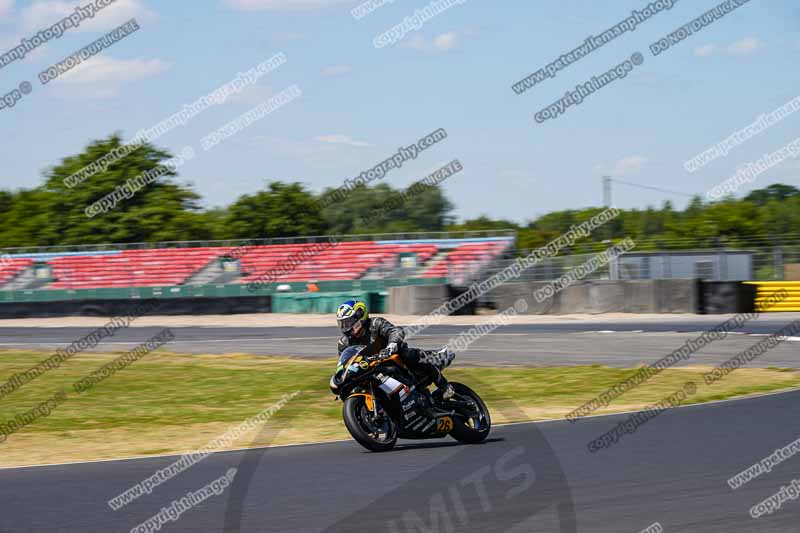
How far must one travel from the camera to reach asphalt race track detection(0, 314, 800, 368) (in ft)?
64.5

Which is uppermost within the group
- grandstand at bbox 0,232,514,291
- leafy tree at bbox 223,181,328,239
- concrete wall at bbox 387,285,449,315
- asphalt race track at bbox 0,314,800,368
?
leafy tree at bbox 223,181,328,239

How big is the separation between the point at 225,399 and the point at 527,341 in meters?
10.4

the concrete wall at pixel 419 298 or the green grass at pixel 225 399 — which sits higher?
the concrete wall at pixel 419 298

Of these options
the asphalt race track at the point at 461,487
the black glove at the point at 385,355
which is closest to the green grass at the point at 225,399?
the asphalt race track at the point at 461,487

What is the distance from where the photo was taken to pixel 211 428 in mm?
12164

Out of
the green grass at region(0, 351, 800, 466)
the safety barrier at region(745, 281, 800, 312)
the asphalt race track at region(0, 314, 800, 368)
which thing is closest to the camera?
the green grass at region(0, 351, 800, 466)

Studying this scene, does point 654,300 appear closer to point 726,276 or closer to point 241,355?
point 726,276

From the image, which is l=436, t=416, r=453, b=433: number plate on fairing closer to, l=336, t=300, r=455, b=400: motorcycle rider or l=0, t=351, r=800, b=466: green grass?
l=336, t=300, r=455, b=400: motorcycle rider

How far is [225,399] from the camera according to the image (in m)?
15.3

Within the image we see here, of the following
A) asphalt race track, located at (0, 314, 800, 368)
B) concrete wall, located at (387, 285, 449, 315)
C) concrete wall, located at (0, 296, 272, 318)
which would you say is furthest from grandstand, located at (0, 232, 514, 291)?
asphalt race track, located at (0, 314, 800, 368)

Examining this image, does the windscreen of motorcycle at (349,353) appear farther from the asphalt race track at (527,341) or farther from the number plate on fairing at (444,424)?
the asphalt race track at (527,341)

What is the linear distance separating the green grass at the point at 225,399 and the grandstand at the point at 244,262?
20.8 metres

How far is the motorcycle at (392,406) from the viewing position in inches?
362

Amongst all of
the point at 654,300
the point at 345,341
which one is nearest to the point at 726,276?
the point at 654,300
